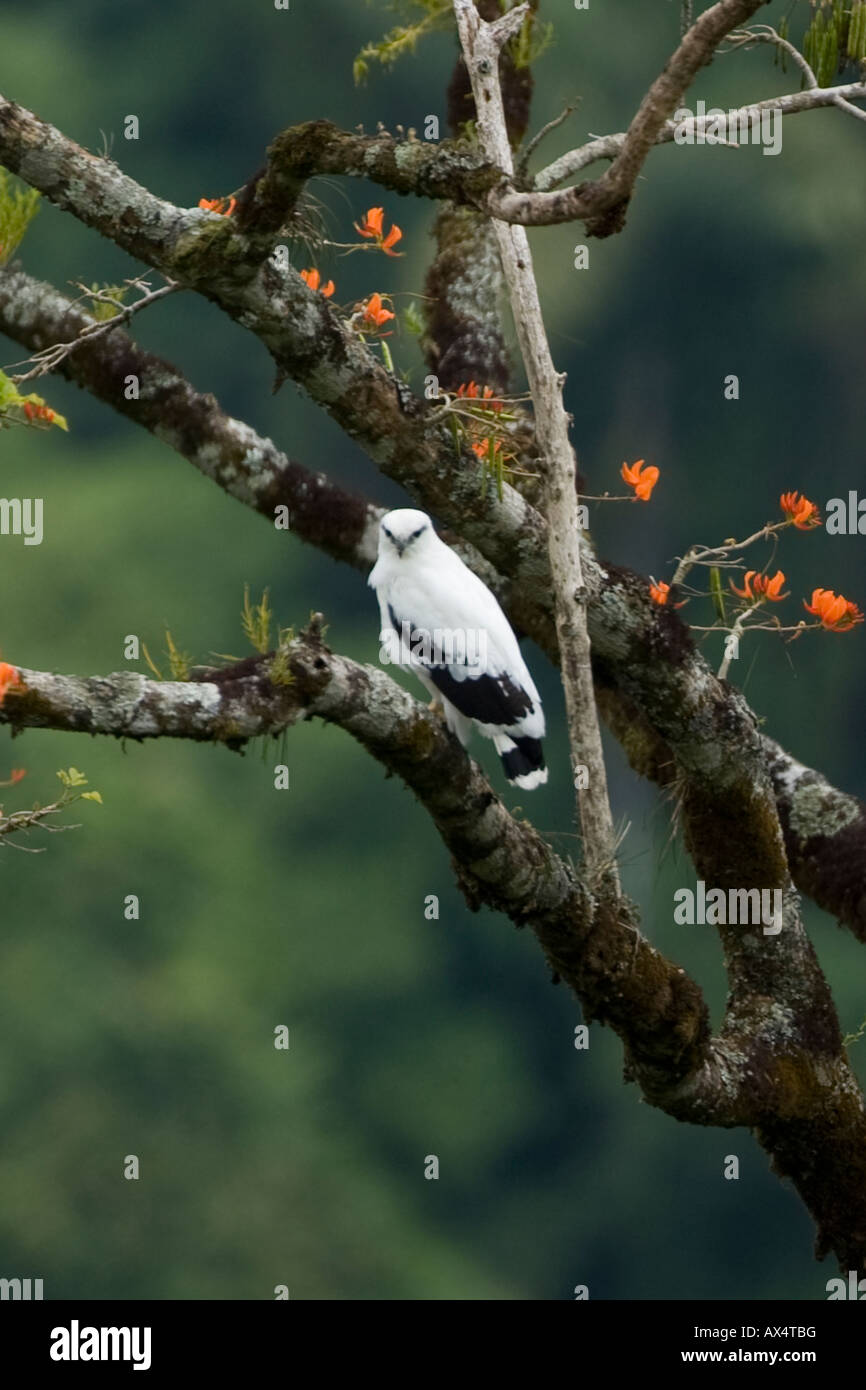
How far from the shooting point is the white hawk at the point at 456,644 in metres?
4.16

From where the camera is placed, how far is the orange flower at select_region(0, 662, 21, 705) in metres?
2.96

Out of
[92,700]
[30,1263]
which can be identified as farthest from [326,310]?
[30,1263]

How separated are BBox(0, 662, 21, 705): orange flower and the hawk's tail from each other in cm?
143

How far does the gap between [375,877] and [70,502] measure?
137 inches

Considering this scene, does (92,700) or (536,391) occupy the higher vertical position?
(536,391)

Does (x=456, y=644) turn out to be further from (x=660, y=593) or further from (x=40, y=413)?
(x=40, y=413)

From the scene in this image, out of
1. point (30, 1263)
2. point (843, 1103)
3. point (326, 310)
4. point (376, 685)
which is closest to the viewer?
point (376, 685)

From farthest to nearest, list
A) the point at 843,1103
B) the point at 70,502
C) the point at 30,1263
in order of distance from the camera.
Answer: the point at 70,502 → the point at 30,1263 → the point at 843,1103

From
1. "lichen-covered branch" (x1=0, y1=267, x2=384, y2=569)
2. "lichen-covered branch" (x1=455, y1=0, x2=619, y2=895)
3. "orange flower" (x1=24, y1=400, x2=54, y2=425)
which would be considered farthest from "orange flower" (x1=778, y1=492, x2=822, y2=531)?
"orange flower" (x1=24, y1=400, x2=54, y2=425)

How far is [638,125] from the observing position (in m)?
2.92

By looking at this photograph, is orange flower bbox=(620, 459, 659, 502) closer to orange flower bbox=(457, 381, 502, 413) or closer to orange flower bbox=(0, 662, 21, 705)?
orange flower bbox=(457, 381, 502, 413)

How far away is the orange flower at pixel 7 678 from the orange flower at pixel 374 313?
5.16ft

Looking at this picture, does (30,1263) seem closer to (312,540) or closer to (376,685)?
(312,540)

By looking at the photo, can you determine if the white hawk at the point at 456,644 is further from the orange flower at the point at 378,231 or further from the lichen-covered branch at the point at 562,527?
the orange flower at the point at 378,231
